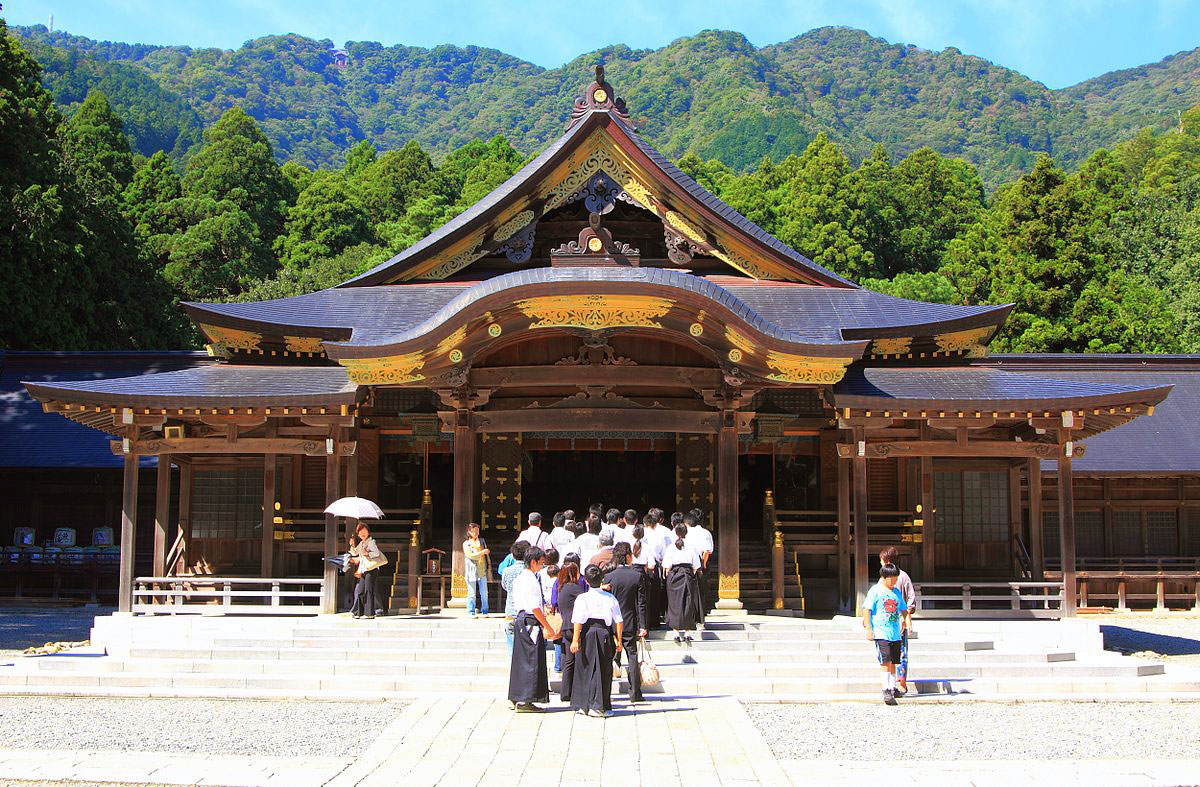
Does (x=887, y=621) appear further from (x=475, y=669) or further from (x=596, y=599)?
(x=475, y=669)

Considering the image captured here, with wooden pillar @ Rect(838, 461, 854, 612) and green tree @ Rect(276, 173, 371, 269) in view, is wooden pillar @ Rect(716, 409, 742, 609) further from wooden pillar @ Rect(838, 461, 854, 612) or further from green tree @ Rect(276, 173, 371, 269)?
green tree @ Rect(276, 173, 371, 269)

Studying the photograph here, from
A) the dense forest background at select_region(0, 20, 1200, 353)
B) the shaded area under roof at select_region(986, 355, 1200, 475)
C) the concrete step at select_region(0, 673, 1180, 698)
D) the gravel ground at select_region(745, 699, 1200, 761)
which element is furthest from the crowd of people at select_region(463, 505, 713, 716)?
the dense forest background at select_region(0, 20, 1200, 353)

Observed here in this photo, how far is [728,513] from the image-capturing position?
51.0 ft

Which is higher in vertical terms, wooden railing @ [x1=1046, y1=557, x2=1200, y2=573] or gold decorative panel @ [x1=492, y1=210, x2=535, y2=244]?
gold decorative panel @ [x1=492, y1=210, x2=535, y2=244]

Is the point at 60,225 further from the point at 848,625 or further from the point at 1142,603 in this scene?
the point at 1142,603

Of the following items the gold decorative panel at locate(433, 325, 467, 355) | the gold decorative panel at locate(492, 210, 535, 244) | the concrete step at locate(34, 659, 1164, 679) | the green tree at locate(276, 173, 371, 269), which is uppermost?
the green tree at locate(276, 173, 371, 269)

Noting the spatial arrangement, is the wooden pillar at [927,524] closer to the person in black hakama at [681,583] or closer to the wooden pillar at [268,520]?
the person in black hakama at [681,583]

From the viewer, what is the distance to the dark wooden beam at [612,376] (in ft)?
51.4

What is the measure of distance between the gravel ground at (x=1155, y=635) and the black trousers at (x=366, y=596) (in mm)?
10370

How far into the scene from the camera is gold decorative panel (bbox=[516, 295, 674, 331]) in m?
14.5

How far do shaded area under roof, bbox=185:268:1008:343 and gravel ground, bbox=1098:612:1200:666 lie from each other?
5.20m

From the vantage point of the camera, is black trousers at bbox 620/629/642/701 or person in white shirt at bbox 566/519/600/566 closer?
black trousers at bbox 620/629/642/701

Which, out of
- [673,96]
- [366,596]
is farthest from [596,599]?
[673,96]

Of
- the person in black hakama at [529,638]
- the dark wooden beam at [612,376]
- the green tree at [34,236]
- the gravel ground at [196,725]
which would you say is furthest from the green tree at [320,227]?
the person in black hakama at [529,638]
